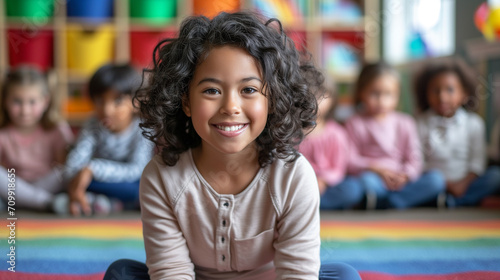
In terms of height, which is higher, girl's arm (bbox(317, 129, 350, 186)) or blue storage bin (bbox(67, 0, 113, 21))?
blue storage bin (bbox(67, 0, 113, 21))

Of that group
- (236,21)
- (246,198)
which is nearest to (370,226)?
(246,198)

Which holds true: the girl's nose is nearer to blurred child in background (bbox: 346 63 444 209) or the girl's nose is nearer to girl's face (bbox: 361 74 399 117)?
blurred child in background (bbox: 346 63 444 209)

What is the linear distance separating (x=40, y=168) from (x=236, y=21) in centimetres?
159

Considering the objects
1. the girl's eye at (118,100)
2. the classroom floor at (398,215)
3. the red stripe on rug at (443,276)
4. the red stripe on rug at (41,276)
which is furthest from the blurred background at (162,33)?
the red stripe on rug at (41,276)

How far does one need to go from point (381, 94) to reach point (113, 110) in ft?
3.61

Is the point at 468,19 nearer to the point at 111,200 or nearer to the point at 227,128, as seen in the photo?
the point at 111,200

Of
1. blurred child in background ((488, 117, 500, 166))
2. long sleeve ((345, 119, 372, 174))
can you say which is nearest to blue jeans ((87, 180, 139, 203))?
long sleeve ((345, 119, 372, 174))

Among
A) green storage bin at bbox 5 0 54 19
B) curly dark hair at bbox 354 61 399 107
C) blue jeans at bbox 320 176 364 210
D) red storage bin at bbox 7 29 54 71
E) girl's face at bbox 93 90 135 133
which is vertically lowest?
blue jeans at bbox 320 176 364 210

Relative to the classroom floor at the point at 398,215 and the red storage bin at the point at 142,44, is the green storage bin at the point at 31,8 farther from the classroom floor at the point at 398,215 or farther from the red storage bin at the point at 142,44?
the classroom floor at the point at 398,215

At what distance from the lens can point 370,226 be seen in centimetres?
160

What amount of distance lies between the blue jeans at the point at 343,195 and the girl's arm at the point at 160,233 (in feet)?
3.97

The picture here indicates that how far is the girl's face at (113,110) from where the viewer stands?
6.34ft

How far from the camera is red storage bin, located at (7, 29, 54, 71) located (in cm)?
292

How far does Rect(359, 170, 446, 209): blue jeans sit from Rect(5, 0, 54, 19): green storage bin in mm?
2044
